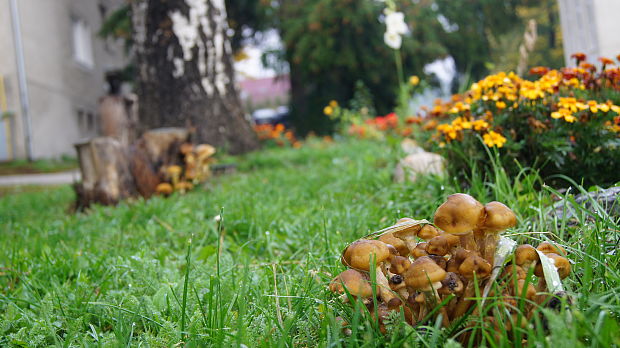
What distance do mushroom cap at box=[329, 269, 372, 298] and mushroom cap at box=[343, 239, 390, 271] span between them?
2cm

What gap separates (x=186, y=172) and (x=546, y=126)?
309 cm

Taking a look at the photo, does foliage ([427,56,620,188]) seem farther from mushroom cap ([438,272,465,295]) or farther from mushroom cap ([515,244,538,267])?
mushroom cap ([438,272,465,295])

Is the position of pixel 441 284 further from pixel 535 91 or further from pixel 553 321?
pixel 535 91

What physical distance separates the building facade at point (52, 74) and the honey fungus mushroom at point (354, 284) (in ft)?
41.3

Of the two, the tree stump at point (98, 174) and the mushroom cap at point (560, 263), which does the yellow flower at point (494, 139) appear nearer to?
the mushroom cap at point (560, 263)

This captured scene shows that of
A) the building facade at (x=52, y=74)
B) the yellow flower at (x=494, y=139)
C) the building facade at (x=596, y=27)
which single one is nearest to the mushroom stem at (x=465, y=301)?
the yellow flower at (x=494, y=139)

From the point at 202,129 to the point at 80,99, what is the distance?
1107cm

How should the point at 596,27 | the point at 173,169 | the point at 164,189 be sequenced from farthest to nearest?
the point at 596,27, the point at 173,169, the point at 164,189

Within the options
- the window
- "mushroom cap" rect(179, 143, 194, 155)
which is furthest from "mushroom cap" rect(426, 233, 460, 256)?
the window

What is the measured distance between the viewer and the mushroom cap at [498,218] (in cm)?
105

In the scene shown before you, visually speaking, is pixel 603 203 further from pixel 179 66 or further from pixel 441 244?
pixel 179 66

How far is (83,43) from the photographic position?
53.5ft

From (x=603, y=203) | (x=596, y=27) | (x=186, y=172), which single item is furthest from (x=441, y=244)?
(x=596, y=27)

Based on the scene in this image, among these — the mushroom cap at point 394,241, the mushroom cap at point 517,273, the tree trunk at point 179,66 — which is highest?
the tree trunk at point 179,66
